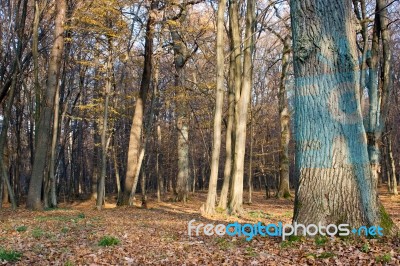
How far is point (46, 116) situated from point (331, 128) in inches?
440

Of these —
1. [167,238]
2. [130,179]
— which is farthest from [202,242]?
[130,179]

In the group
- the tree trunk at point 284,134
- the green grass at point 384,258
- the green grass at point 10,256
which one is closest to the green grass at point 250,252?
the green grass at point 384,258

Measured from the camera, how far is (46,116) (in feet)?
45.2

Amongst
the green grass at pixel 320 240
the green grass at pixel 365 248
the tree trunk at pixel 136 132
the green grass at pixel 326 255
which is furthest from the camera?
the tree trunk at pixel 136 132

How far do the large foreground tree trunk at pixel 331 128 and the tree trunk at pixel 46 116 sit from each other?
10686mm

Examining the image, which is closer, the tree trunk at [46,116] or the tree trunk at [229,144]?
the tree trunk at [229,144]

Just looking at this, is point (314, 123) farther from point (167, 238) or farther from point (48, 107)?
point (48, 107)

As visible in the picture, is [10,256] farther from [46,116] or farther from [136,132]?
[136,132]

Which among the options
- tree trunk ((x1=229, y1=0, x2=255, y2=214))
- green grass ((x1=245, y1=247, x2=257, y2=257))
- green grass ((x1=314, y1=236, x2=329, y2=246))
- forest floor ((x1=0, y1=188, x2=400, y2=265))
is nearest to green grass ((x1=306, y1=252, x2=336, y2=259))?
forest floor ((x1=0, y1=188, x2=400, y2=265))

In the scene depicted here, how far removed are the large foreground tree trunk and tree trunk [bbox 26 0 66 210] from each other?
10.7 metres

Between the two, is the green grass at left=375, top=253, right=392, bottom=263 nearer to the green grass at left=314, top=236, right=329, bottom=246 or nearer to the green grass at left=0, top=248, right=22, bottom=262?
the green grass at left=314, top=236, right=329, bottom=246

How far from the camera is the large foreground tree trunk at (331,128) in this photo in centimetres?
532

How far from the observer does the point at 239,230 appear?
7379mm

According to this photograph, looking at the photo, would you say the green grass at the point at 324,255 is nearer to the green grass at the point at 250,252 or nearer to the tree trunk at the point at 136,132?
the green grass at the point at 250,252
